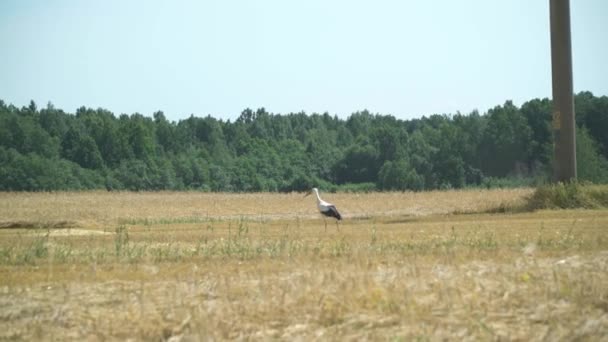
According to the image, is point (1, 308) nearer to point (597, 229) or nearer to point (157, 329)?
point (157, 329)

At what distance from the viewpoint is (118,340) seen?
11.0 m

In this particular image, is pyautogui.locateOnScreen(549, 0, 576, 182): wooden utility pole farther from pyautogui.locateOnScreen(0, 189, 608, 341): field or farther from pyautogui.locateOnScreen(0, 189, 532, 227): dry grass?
pyautogui.locateOnScreen(0, 189, 608, 341): field

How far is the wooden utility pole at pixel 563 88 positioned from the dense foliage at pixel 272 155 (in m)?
47.9

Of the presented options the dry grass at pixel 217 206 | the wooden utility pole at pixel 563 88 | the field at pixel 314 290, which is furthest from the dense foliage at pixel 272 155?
the field at pixel 314 290

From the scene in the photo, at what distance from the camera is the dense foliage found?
106m

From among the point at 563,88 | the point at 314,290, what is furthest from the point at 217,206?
the point at 314,290

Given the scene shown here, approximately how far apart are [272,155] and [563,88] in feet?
365

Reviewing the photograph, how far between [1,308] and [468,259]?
7629 millimetres

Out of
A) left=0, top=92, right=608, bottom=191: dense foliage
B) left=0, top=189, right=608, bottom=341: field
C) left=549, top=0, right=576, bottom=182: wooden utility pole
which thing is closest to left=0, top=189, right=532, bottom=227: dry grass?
left=549, top=0, right=576, bottom=182: wooden utility pole

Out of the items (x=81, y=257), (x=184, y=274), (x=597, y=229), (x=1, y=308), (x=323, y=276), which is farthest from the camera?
(x=597, y=229)

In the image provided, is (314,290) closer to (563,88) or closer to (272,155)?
(563,88)

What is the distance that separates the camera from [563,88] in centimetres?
3578

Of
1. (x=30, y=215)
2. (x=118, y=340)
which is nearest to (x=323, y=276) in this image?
(x=118, y=340)

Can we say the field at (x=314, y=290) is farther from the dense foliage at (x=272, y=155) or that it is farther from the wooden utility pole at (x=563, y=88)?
the dense foliage at (x=272, y=155)
